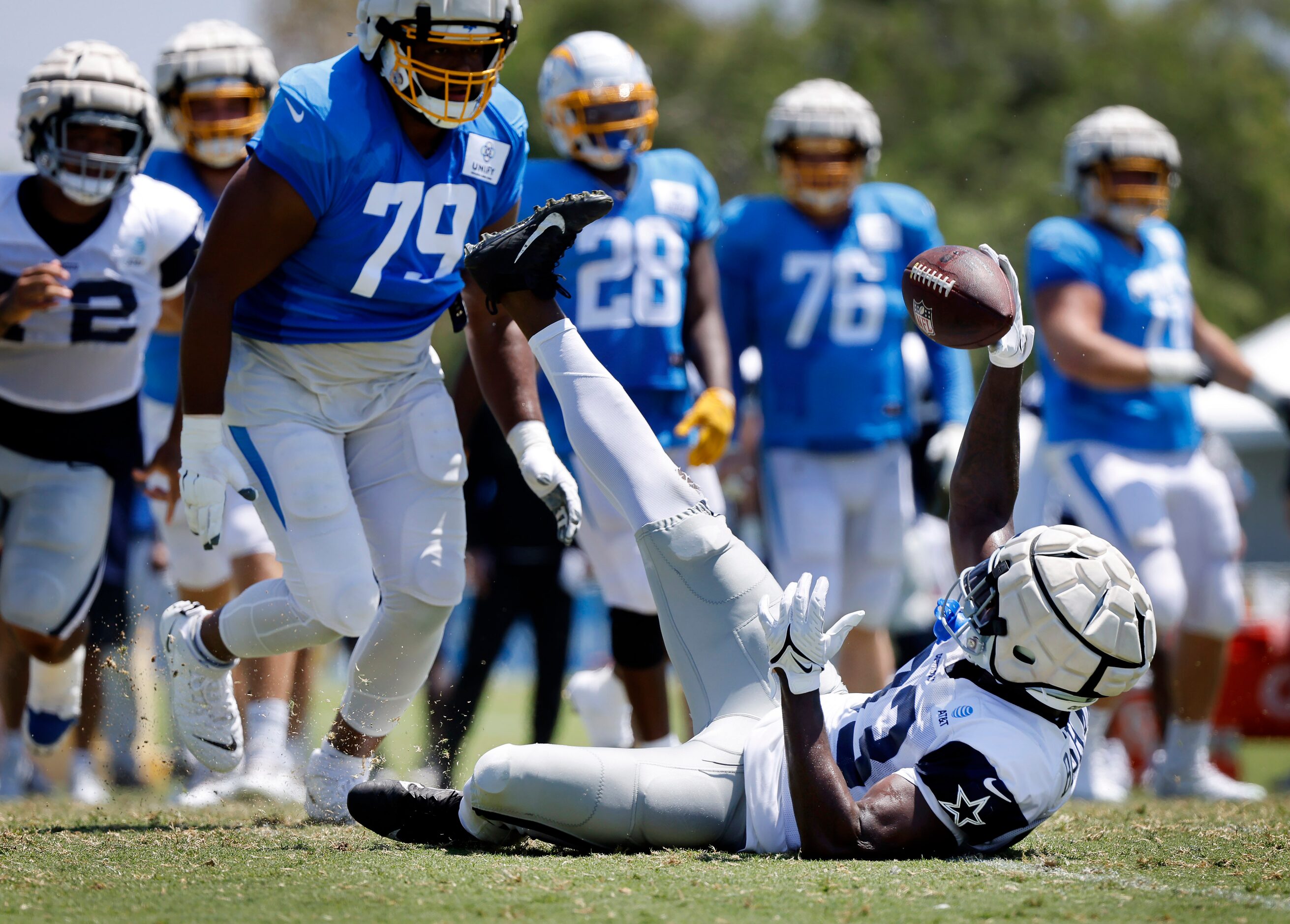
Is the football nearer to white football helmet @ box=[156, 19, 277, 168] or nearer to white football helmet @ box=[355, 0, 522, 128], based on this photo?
white football helmet @ box=[355, 0, 522, 128]

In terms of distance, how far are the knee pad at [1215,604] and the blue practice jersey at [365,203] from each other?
10.5ft

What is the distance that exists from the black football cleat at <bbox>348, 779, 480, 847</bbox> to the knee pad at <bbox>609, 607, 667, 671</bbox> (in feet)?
5.11

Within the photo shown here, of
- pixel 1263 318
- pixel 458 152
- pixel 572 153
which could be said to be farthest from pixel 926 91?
pixel 458 152

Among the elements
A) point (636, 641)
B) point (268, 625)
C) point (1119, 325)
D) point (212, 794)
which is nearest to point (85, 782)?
point (212, 794)

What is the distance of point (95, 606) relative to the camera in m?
5.54

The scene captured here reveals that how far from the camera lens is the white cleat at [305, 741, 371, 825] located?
3.77 metres

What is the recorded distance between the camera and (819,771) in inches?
108

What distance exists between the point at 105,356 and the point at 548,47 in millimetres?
15833

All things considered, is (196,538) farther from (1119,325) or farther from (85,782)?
(1119,325)

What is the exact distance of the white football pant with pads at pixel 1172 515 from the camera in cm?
546

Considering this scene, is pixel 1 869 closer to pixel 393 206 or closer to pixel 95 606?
pixel 393 206

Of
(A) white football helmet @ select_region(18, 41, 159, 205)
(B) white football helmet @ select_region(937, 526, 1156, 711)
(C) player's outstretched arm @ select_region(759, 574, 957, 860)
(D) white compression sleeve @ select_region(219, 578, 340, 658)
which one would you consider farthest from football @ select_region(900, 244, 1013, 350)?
(A) white football helmet @ select_region(18, 41, 159, 205)

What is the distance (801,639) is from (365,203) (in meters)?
1.52

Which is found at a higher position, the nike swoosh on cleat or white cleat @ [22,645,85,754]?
the nike swoosh on cleat
